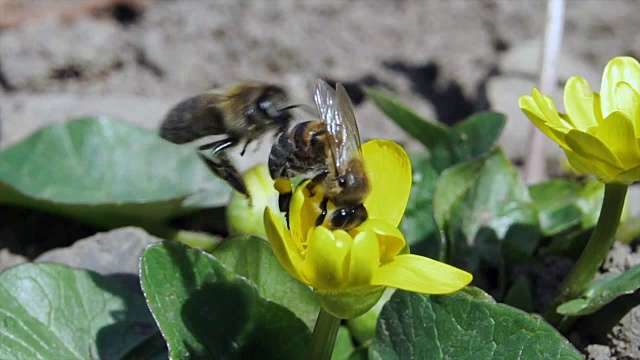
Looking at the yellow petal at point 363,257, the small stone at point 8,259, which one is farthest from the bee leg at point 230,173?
the small stone at point 8,259

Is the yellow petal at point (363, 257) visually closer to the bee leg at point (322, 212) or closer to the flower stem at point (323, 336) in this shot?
Answer: the bee leg at point (322, 212)

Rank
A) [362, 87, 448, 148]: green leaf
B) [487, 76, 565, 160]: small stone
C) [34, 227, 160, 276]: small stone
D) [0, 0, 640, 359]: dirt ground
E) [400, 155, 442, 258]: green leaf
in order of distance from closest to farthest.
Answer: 1. [34, 227, 160, 276]: small stone
2. [400, 155, 442, 258]: green leaf
3. [362, 87, 448, 148]: green leaf
4. [487, 76, 565, 160]: small stone
5. [0, 0, 640, 359]: dirt ground

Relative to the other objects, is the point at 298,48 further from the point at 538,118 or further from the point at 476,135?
the point at 538,118

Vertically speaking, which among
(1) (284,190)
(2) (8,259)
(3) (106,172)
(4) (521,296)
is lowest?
(2) (8,259)

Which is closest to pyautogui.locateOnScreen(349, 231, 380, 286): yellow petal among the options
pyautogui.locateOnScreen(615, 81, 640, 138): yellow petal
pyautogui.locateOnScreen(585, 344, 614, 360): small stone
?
pyautogui.locateOnScreen(615, 81, 640, 138): yellow petal

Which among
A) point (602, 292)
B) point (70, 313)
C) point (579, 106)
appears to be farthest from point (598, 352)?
point (70, 313)

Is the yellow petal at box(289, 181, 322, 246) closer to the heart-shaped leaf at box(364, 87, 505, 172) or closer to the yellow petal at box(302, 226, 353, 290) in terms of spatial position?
the yellow petal at box(302, 226, 353, 290)
